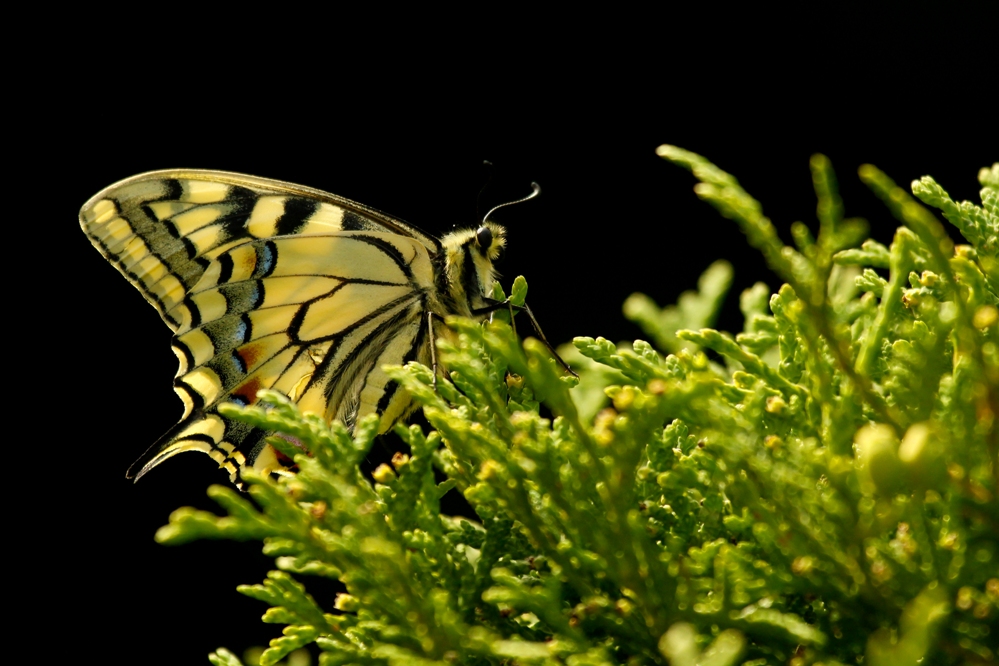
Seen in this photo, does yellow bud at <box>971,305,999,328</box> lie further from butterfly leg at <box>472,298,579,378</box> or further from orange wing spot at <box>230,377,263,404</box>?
orange wing spot at <box>230,377,263,404</box>

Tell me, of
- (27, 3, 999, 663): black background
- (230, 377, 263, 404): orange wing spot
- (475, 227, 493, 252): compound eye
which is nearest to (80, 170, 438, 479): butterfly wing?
(230, 377, 263, 404): orange wing spot

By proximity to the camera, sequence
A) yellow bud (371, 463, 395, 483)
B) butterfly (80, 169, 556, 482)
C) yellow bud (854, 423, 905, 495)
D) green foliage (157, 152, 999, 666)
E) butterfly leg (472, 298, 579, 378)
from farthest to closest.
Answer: butterfly (80, 169, 556, 482) < butterfly leg (472, 298, 579, 378) < yellow bud (371, 463, 395, 483) < green foliage (157, 152, 999, 666) < yellow bud (854, 423, 905, 495)

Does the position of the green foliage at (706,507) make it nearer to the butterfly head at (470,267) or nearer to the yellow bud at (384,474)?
the yellow bud at (384,474)

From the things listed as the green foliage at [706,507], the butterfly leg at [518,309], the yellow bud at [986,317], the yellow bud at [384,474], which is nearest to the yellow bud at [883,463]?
the green foliage at [706,507]

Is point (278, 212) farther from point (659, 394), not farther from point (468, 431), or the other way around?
point (659, 394)

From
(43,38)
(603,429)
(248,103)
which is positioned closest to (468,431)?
(603,429)

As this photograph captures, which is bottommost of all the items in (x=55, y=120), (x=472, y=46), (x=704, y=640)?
(x=704, y=640)
